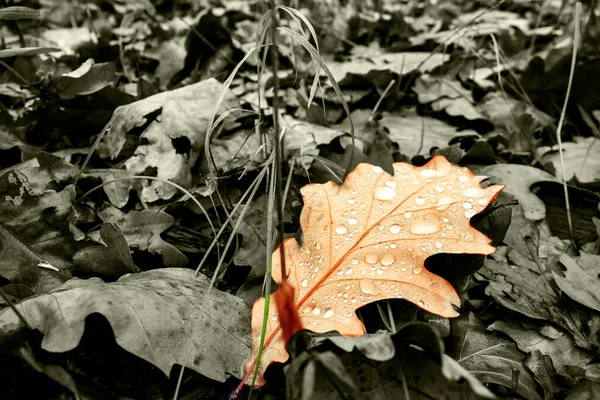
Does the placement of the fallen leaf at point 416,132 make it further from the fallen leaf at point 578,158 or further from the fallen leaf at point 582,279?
the fallen leaf at point 582,279

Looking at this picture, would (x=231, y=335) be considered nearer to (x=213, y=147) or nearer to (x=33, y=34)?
(x=213, y=147)

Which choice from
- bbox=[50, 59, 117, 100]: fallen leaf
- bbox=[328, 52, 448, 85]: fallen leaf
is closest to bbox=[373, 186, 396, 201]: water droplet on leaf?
bbox=[328, 52, 448, 85]: fallen leaf

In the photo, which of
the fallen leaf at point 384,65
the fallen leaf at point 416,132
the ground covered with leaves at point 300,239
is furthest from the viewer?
the fallen leaf at point 384,65

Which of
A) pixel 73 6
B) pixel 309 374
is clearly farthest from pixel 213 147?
pixel 73 6

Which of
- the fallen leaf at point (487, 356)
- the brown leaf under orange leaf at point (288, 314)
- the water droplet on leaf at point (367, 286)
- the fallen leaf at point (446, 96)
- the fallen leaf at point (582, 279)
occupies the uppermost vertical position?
the brown leaf under orange leaf at point (288, 314)

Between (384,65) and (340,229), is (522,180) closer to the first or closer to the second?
(340,229)

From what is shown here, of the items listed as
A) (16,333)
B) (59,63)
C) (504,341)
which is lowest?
(504,341)

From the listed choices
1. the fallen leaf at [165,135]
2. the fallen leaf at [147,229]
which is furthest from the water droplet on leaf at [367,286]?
the fallen leaf at [165,135]
